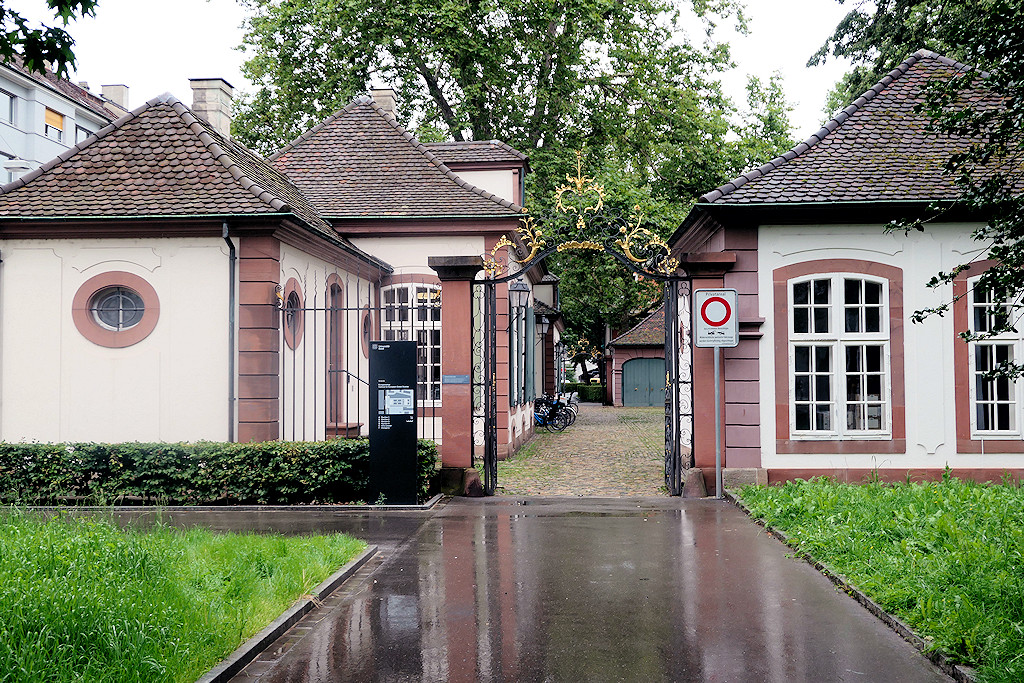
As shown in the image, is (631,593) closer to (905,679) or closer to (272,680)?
(905,679)

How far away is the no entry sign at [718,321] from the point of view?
39.8 feet

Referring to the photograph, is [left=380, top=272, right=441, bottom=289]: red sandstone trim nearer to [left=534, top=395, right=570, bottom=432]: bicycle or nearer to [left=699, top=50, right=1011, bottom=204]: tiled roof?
[left=699, top=50, right=1011, bottom=204]: tiled roof

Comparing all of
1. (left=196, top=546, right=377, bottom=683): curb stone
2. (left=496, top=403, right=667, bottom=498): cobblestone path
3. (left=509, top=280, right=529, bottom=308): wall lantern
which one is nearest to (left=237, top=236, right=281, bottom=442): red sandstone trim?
(left=496, top=403, right=667, bottom=498): cobblestone path

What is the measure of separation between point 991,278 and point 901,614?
2393 millimetres

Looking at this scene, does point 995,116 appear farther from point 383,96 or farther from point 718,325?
point 383,96

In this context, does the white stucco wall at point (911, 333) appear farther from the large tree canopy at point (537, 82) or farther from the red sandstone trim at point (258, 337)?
the large tree canopy at point (537, 82)

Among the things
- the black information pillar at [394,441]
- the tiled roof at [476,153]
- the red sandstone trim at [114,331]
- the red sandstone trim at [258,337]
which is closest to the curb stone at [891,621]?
the black information pillar at [394,441]

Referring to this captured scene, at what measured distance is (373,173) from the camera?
20.0m

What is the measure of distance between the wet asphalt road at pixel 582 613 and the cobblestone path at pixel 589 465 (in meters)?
3.38

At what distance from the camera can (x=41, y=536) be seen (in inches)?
257

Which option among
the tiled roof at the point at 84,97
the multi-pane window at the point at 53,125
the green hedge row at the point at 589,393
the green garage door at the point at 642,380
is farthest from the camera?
the green hedge row at the point at 589,393

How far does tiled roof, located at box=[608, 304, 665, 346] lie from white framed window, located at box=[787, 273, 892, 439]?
102ft

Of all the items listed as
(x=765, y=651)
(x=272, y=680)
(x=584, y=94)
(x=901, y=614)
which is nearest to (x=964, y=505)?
(x=901, y=614)

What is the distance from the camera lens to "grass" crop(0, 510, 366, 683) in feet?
15.0
